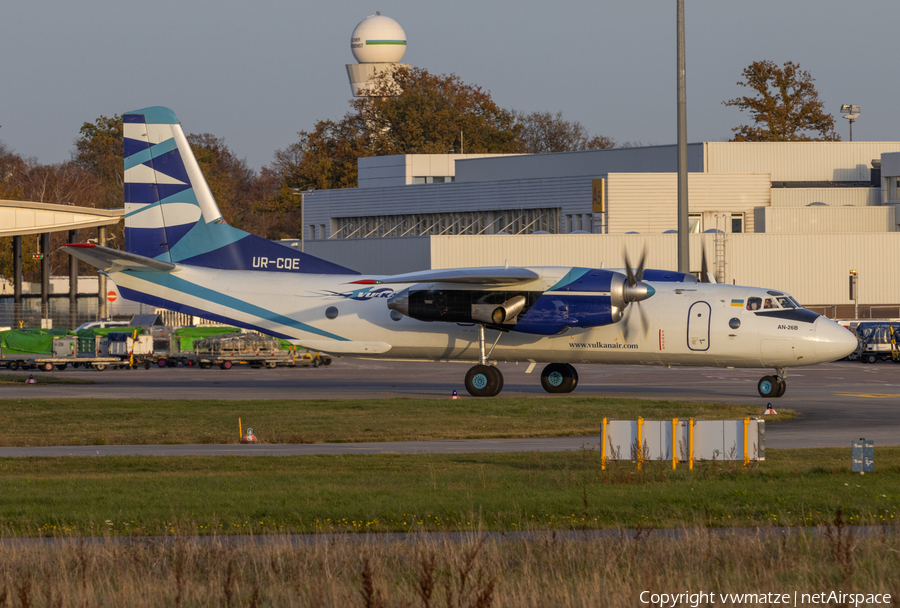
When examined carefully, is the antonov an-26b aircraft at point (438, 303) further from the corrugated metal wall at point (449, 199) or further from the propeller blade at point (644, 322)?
the corrugated metal wall at point (449, 199)

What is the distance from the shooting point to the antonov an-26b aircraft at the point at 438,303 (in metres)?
32.0

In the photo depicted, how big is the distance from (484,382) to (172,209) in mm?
12247

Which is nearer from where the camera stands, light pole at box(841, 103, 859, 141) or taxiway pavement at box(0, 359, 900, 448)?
taxiway pavement at box(0, 359, 900, 448)

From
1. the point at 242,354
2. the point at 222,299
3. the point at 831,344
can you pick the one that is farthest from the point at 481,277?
the point at 242,354

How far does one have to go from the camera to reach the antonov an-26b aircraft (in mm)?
32031

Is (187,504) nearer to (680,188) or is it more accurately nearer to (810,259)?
(680,188)

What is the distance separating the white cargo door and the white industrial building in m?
27.6

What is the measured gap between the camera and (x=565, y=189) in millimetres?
75688

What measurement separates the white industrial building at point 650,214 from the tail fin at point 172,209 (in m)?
29.1

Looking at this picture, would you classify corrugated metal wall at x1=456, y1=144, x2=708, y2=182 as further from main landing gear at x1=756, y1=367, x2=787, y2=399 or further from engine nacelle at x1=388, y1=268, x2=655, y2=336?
main landing gear at x1=756, y1=367, x2=787, y2=399

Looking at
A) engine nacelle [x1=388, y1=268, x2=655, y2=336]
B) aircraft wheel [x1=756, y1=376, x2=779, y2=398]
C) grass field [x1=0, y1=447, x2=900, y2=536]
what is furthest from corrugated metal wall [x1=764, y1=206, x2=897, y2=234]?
grass field [x1=0, y1=447, x2=900, y2=536]

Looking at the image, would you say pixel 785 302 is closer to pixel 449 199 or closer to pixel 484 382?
pixel 484 382

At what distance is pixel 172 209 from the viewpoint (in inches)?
1419

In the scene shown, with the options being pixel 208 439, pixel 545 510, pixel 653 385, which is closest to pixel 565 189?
pixel 653 385
